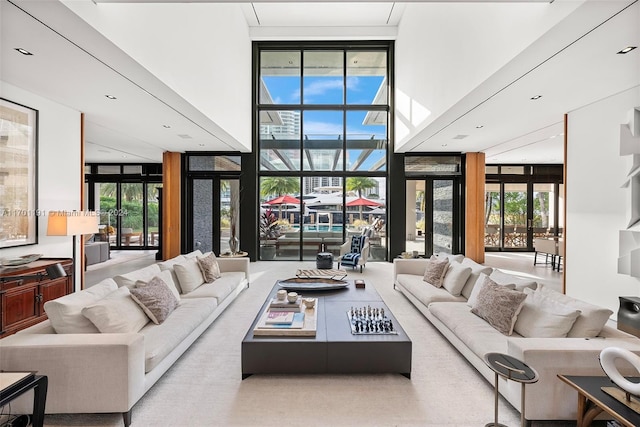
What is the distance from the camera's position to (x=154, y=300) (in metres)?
3.13

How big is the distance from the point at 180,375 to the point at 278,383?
35.7 inches

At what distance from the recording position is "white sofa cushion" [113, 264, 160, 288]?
3289mm

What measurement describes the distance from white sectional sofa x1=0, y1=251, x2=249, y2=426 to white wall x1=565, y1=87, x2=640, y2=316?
5.63 m

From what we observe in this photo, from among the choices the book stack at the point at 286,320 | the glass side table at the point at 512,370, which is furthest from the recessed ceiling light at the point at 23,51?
the glass side table at the point at 512,370

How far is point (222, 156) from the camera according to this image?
28.9ft

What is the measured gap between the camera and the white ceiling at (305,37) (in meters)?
2.76

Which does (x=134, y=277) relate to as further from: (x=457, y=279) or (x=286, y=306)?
(x=457, y=279)

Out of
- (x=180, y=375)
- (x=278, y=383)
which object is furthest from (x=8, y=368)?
(x=278, y=383)

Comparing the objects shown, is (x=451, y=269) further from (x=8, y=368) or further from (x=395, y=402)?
(x=8, y=368)

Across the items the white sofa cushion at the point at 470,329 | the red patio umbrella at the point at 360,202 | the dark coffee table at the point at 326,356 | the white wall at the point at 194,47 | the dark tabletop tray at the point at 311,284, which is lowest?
the dark coffee table at the point at 326,356

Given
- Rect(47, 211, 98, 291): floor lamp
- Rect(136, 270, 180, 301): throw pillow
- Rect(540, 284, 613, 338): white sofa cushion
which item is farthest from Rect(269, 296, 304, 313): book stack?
Rect(47, 211, 98, 291): floor lamp

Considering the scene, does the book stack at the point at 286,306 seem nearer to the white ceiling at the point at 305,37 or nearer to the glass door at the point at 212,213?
the white ceiling at the point at 305,37

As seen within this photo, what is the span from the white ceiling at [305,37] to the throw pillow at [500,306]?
237 cm

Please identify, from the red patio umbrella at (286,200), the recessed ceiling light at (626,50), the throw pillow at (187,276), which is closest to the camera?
the recessed ceiling light at (626,50)
